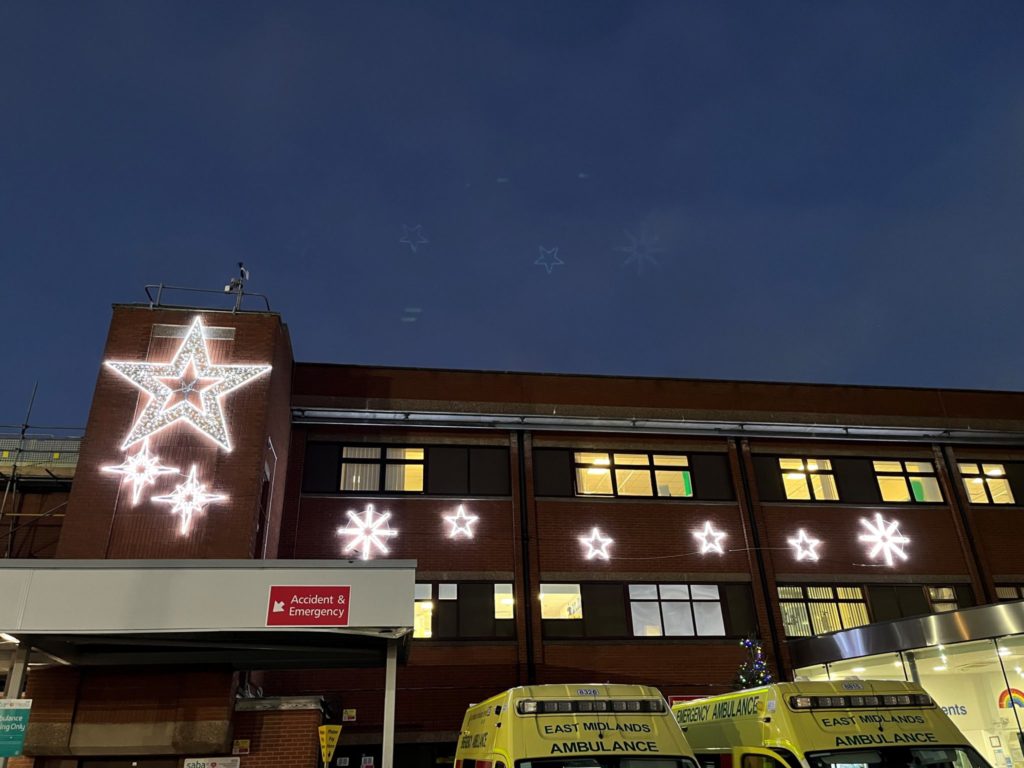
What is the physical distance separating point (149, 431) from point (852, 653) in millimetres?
16355

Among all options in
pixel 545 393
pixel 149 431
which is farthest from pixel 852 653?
pixel 149 431

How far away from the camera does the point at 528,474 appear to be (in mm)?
21594

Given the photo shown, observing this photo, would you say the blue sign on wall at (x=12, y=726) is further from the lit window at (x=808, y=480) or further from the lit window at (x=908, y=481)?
the lit window at (x=908, y=481)

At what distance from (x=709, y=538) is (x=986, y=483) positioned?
9832mm

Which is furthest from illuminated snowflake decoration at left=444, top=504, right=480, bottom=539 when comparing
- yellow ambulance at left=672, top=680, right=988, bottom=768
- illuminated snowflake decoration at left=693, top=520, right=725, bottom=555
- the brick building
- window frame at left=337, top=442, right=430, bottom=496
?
yellow ambulance at left=672, top=680, right=988, bottom=768

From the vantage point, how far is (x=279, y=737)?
13.6 metres

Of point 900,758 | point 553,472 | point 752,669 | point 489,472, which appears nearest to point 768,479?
point 752,669

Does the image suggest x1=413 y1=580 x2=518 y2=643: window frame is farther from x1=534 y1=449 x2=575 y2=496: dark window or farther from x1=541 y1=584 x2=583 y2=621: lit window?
x1=534 y1=449 x2=575 y2=496: dark window

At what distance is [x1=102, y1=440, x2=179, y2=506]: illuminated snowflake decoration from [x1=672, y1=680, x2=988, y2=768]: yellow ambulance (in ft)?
39.2

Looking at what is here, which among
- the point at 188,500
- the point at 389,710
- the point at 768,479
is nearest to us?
the point at 389,710

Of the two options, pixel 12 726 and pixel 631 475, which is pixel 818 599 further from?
pixel 12 726

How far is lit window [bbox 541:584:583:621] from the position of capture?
20.0m

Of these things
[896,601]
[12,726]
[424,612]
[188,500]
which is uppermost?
[188,500]

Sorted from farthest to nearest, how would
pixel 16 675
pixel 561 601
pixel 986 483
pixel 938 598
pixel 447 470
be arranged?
1. pixel 986 483
2. pixel 938 598
3. pixel 447 470
4. pixel 561 601
5. pixel 16 675
